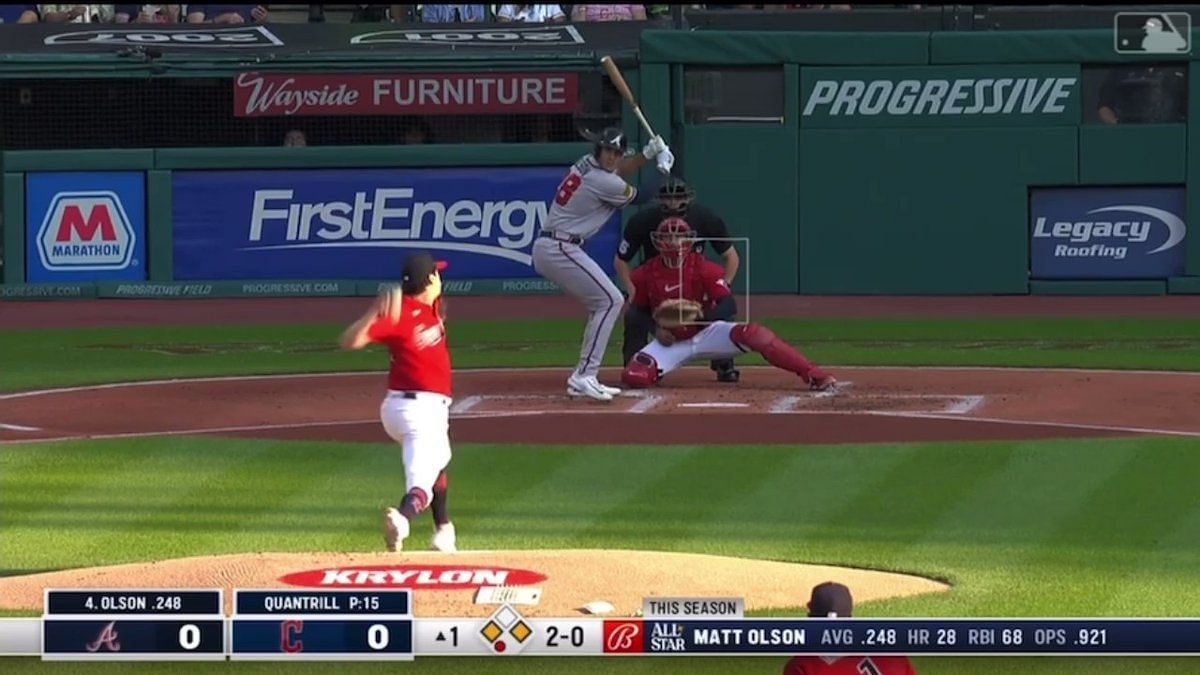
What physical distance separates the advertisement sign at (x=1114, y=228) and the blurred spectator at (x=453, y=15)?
619cm

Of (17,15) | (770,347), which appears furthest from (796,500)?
(17,15)

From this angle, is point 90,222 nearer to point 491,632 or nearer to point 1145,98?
point 1145,98

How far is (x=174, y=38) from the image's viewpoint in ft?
74.3

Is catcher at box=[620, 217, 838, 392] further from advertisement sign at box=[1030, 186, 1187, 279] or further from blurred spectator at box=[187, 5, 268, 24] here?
blurred spectator at box=[187, 5, 268, 24]

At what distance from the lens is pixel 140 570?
908 cm

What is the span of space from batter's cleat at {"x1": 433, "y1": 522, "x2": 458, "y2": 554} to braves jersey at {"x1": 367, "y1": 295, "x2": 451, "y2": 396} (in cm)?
58

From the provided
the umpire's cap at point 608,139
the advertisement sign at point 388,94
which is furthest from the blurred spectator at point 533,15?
the umpire's cap at point 608,139

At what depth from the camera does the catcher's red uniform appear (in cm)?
1491

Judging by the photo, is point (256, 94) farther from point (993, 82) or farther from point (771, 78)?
point (993, 82)

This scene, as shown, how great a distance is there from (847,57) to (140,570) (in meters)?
14.0

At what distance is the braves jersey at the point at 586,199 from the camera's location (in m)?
14.0

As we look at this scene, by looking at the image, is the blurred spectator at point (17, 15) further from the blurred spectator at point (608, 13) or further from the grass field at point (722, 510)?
the grass field at point (722, 510)

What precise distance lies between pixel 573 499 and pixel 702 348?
3.77 m

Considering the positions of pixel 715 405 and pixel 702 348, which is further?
pixel 702 348
